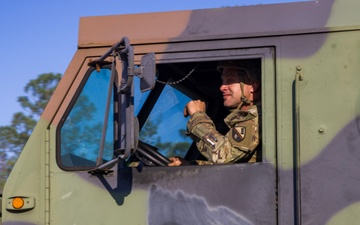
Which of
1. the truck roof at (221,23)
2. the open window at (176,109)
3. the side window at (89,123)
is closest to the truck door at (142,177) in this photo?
the side window at (89,123)

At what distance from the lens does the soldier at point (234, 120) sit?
4.12 m

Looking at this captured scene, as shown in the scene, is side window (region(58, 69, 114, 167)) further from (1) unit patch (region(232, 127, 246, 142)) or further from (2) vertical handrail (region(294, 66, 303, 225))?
(2) vertical handrail (region(294, 66, 303, 225))

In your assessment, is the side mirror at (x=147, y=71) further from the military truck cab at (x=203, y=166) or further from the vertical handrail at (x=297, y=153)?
the vertical handrail at (x=297, y=153)

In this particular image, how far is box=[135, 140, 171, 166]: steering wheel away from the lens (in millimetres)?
4399

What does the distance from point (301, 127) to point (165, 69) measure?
901 mm

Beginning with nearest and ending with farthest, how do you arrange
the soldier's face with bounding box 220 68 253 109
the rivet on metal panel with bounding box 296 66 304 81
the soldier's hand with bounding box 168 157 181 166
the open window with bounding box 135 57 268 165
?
the rivet on metal panel with bounding box 296 66 304 81
the soldier's face with bounding box 220 68 253 109
the soldier's hand with bounding box 168 157 181 166
the open window with bounding box 135 57 268 165

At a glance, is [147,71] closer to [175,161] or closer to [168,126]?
[175,161]

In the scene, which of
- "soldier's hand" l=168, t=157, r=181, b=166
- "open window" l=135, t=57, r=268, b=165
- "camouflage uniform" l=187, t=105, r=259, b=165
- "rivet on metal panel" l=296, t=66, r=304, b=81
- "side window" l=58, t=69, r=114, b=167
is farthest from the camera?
"open window" l=135, t=57, r=268, b=165

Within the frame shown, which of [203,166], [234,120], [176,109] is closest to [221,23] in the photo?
[234,120]

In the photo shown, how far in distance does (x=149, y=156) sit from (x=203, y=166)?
0.52 meters

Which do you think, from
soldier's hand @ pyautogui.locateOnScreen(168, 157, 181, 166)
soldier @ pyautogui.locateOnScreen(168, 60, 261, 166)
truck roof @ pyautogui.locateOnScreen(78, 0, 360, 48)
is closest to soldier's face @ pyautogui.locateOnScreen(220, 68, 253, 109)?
soldier @ pyautogui.locateOnScreen(168, 60, 261, 166)

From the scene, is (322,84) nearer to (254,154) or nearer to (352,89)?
(352,89)

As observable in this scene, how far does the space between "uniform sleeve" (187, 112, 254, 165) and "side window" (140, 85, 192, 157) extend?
48 cm

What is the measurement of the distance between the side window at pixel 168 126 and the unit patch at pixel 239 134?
2.26ft
